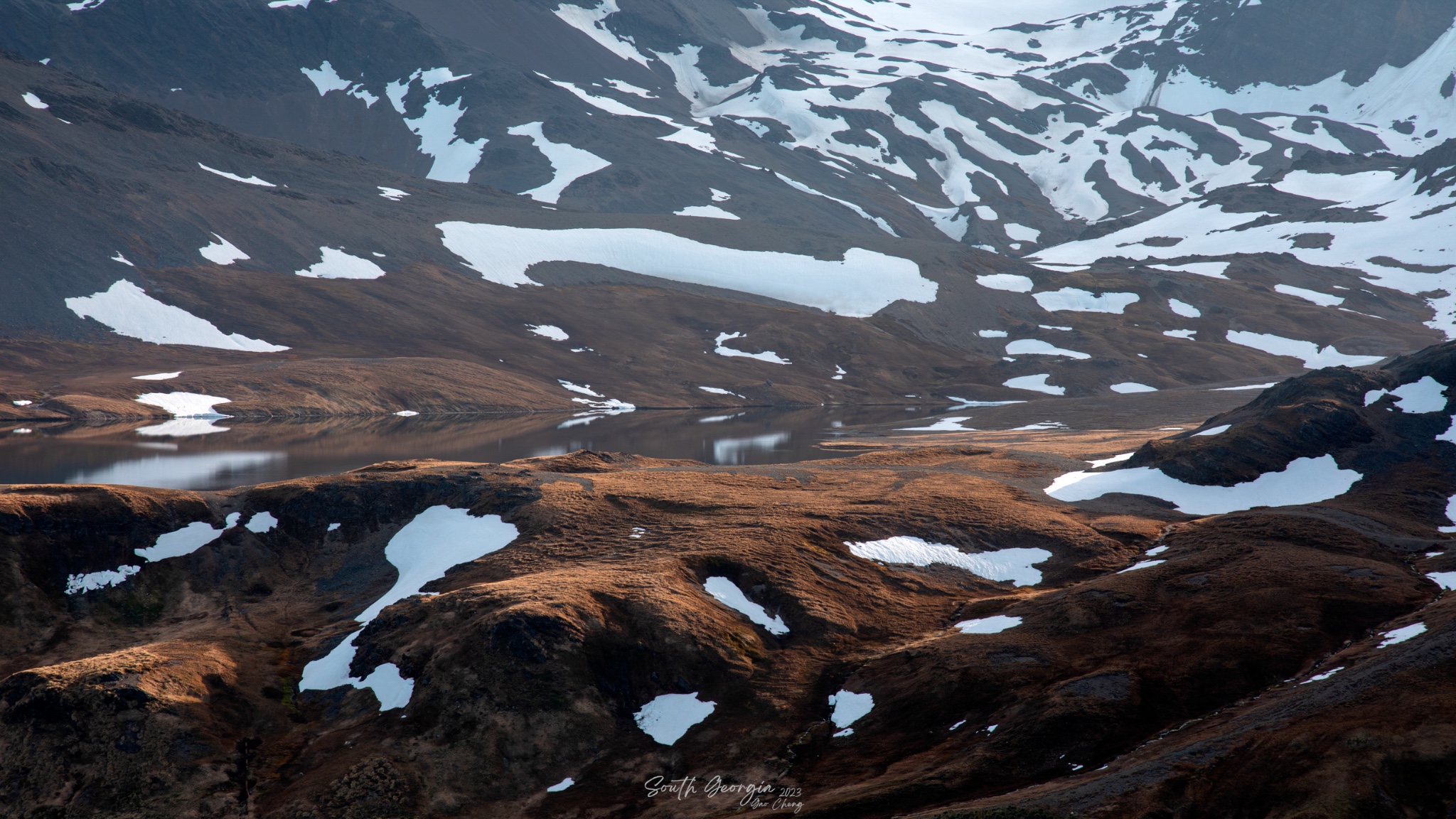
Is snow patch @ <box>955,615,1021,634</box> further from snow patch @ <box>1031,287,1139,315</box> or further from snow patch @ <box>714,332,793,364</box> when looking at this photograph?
snow patch @ <box>1031,287,1139,315</box>

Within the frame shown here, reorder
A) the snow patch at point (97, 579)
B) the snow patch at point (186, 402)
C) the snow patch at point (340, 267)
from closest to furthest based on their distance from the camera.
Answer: the snow patch at point (97, 579)
the snow patch at point (186, 402)
the snow patch at point (340, 267)

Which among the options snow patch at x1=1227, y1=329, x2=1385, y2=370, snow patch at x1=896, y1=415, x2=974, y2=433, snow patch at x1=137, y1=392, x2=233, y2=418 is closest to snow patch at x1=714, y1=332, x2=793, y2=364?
snow patch at x1=896, y1=415, x2=974, y2=433

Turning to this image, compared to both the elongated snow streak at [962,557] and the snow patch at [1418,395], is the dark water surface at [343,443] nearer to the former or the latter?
the elongated snow streak at [962,557]

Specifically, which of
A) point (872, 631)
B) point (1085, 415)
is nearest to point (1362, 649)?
point (872, 631)

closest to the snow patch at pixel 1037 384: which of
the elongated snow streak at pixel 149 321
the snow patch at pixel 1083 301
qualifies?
the snow patch at pixel 1083 301

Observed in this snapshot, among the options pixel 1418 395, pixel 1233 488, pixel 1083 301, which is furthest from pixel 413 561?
pixel 1083 301

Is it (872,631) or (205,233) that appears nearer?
(872,631)

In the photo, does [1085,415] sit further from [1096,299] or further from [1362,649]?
[1362,649]
